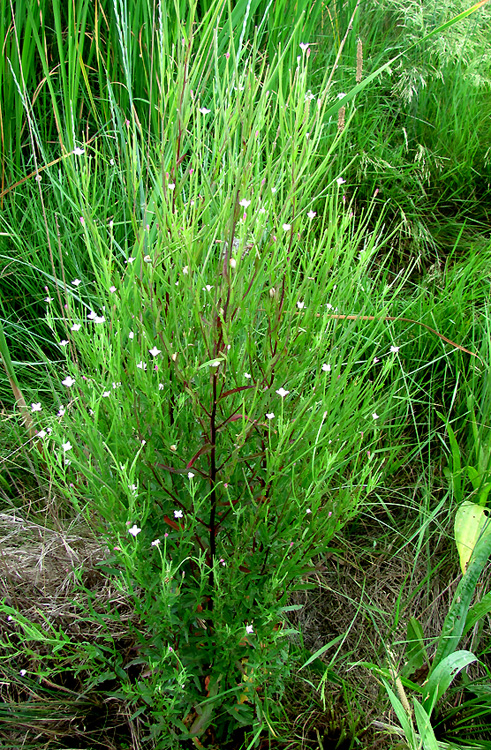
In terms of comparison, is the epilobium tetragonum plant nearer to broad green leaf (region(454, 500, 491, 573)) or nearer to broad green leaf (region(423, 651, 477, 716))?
broad green leaf (region(423, 651, 477, 716))

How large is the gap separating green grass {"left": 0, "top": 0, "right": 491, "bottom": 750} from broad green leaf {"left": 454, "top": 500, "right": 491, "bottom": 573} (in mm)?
92

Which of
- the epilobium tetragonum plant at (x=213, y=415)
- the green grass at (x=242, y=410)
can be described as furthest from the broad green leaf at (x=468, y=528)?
the epilobium tetragonum plant at (x=213, y=415)

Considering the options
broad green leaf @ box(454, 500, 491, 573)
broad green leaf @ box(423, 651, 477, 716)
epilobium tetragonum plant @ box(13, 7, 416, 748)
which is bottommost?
broad green leaf @ box(423, 651, 477, 716)

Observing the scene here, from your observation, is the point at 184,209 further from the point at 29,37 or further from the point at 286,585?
the point at 29,37

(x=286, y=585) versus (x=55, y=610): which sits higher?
(x=286, y=585)

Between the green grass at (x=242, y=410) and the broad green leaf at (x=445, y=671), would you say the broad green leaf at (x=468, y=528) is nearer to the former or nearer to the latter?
the green grass at (x=242, y=410)

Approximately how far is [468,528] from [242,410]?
39.2 inches

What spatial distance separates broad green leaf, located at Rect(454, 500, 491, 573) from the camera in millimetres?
1697

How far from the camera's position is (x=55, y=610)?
5.35 ft

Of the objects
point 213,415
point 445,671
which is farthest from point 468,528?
point 213,415

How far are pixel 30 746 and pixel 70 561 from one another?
47 centimetres

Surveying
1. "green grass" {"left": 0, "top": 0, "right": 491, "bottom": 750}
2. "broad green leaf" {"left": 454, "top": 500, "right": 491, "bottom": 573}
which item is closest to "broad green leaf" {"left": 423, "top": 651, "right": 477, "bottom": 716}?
"green grass" {"left": 0, "top": 0, "right": 491, "bottom": 750}

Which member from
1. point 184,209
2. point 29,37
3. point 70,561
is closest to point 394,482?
point 70,561

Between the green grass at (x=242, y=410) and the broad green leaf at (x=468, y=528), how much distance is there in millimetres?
92
